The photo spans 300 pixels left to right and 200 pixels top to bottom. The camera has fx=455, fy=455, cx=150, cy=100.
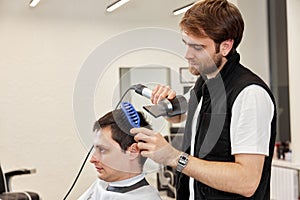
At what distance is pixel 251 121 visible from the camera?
117 centimetres

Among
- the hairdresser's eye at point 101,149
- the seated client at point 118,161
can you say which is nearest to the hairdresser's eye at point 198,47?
the seated client at point 118,161

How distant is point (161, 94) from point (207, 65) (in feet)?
0.52

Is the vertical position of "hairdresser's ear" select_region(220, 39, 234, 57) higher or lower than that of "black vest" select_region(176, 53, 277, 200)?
higher

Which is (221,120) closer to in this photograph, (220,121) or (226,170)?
(220,121)

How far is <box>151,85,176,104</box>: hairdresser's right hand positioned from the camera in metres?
1.21

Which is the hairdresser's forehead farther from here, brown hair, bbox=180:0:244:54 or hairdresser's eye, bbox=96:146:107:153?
brown hair, bbox=180:0:244:54

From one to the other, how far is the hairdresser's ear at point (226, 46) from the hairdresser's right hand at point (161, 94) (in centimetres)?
18

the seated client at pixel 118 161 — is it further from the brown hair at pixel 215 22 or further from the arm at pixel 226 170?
the brown hair at pixel 215 22

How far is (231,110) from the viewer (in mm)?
1217

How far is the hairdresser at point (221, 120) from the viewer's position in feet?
3.73

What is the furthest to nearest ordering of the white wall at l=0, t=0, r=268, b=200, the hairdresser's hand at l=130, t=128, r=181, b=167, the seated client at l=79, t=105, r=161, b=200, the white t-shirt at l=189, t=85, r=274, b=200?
the white wall at l=0, t=0, r=268, b=200, the seated client at l=79, t=105, r=161, b=200, the white t-shirt at l=189, t=85, r=274, b=200, the hairdresser's hand at l=130, t=128, r=181, b=167

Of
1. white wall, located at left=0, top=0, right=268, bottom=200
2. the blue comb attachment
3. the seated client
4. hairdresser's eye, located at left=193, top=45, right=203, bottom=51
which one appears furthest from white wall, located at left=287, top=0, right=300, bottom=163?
the blue comb attachment

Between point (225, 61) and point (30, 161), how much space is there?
14.2ft

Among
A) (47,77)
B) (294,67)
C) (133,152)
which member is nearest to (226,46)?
(133,152)
